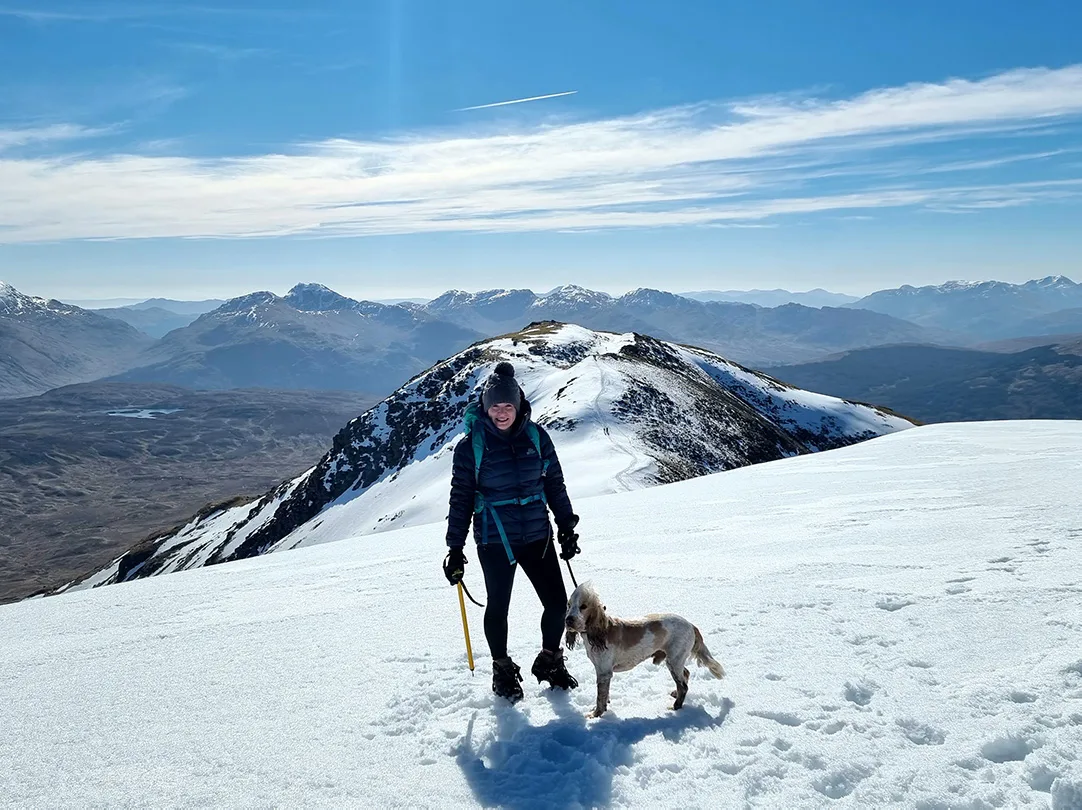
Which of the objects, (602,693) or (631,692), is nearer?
(602,693)

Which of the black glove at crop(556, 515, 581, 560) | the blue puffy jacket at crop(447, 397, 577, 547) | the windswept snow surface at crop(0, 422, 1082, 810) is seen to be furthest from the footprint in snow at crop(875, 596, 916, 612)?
the blue puffy jacket at crop(447, 397, 577, 547)

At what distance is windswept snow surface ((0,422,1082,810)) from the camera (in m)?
5.00

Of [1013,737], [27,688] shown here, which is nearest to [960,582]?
[1013,737]

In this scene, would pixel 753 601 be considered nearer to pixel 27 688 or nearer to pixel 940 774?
pixel 940 774

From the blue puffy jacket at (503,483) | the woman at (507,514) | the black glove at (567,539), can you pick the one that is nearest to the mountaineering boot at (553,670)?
the woman at (507,514)

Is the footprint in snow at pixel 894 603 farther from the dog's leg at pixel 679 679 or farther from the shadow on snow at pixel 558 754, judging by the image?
the dog's leg at pixel 679 679

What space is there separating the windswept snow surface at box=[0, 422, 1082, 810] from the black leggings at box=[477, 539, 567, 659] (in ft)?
1.98

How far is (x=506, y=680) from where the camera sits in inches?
256

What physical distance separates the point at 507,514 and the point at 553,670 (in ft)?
5.41

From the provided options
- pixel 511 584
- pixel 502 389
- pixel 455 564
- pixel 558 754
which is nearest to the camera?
pixel 558 754

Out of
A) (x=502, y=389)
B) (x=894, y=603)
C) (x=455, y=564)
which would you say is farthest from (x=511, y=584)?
(x=894, y=603)

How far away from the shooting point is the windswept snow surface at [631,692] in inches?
197

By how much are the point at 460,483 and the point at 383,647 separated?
2.85 m

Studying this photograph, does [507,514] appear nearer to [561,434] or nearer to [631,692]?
[631,692]
